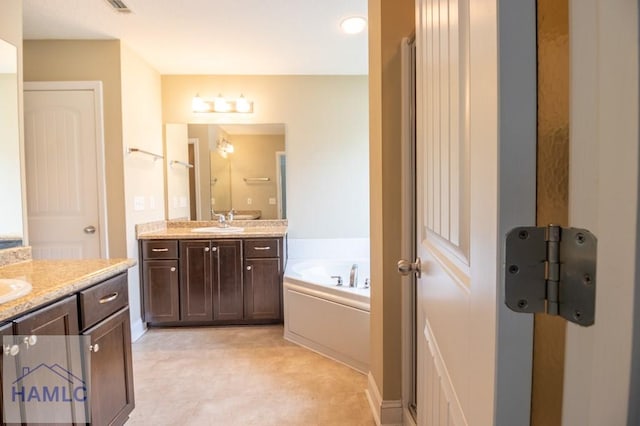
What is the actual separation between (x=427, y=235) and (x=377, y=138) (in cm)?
94

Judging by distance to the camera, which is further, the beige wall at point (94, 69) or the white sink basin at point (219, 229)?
the white sink basin at point (219, 229)

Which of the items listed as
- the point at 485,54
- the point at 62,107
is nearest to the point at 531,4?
the point at 485,54

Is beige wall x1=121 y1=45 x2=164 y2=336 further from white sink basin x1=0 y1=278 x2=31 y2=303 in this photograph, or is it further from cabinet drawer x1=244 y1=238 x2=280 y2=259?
white sink basin x1=0 y1=278 x2=31 y2=303

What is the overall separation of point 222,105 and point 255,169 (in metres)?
0.75

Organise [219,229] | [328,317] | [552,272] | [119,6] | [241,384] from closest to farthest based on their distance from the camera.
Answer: [552,272], [241,384], [119,6], [328,317], [219,229]

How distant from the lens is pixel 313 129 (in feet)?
11.6

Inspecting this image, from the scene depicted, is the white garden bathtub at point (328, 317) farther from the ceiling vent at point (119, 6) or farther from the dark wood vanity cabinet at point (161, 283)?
the ceiling vent at point (119, 6)

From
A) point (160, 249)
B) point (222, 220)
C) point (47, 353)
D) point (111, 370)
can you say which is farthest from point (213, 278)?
point (47, 353)

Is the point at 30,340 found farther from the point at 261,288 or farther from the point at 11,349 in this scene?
the point at 261,288

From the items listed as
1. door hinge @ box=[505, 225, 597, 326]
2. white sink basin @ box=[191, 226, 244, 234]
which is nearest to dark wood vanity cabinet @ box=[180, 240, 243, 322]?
white sink basin @ box=[191, 226, 244, 234]

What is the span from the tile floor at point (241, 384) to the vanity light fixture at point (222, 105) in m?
2.28

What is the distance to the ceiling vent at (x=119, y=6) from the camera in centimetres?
221

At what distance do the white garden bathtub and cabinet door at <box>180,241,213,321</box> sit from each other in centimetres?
78

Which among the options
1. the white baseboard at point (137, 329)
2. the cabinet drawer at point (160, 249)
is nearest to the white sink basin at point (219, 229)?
the cabinet drawer at point (160, 249)
